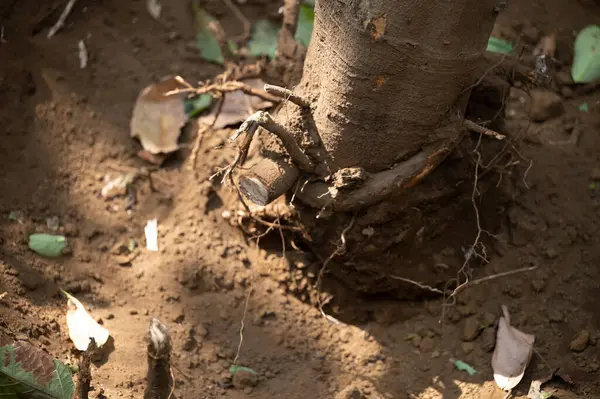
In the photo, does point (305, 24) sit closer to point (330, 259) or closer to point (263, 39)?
point (263, 39)

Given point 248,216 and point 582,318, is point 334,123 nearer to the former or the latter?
point 248,216

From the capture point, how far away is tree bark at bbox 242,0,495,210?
1.93 metres

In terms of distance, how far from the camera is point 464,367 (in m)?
2.28

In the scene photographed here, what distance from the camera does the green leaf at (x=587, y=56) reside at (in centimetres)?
288

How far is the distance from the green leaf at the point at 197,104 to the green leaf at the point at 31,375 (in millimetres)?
1231

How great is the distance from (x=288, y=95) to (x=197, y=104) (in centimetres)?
82

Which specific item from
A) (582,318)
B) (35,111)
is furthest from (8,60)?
(582,318)

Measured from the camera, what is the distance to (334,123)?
2.17m

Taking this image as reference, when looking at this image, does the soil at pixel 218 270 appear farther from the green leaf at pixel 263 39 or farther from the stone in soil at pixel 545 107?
the green leaf at pixel 263 39

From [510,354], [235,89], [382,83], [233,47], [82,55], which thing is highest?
[382,83]

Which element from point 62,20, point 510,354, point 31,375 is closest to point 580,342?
point 510,354

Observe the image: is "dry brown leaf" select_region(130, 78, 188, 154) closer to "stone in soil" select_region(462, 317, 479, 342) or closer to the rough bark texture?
the rough bark texture

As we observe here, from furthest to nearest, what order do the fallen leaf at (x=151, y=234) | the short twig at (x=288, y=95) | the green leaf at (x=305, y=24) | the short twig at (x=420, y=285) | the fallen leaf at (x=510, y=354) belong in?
the green leaf at (x=305, y=24), the fallen leaf at (x=151, y=234), the short twig at (x=420, y=285), the fallen leaf at (x=510, y=354), the short twig at (x=288, y=95)

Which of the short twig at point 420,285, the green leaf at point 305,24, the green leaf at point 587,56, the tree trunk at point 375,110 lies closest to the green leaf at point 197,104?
the green leaf at point 305,24
